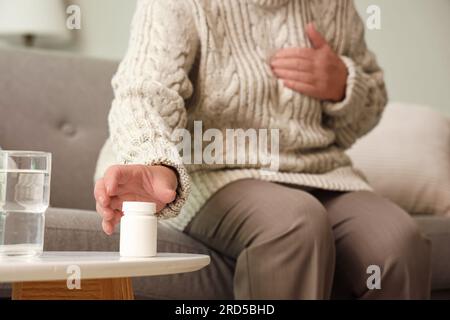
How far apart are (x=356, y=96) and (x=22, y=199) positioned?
72 centimetres

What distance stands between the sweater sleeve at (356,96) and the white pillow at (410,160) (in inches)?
17.8

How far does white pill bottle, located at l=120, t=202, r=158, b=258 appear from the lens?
0.72 metres

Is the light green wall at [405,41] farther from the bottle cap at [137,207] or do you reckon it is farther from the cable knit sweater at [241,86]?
the bottle cap at [137,207]

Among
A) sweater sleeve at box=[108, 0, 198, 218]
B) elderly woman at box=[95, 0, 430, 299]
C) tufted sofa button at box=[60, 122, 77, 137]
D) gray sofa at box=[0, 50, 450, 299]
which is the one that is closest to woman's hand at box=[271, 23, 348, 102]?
elderly woman at box=[95, 0, 430, 299]

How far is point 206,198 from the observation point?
3.64ft

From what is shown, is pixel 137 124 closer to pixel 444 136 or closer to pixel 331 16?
pixel 331 16

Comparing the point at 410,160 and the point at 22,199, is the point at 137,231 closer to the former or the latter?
the point at 22,199

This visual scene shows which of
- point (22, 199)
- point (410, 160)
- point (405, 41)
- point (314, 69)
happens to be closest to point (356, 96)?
point (314, 69)

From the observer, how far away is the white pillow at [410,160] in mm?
1741

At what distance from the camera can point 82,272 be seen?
58 centimetres

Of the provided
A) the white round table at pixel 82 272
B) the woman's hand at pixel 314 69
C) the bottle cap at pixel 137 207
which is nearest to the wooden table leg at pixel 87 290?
the white round table at pixel 82 272

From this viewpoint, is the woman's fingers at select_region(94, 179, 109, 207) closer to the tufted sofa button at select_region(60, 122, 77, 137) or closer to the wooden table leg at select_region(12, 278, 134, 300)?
the wooden table leg at select_region(12, 278, 134, 300)

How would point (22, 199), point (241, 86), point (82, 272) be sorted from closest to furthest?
point (82, 272)
point (22, 199)
point (241, 86)

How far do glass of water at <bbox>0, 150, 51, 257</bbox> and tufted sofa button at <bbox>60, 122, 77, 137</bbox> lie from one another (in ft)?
3.07
